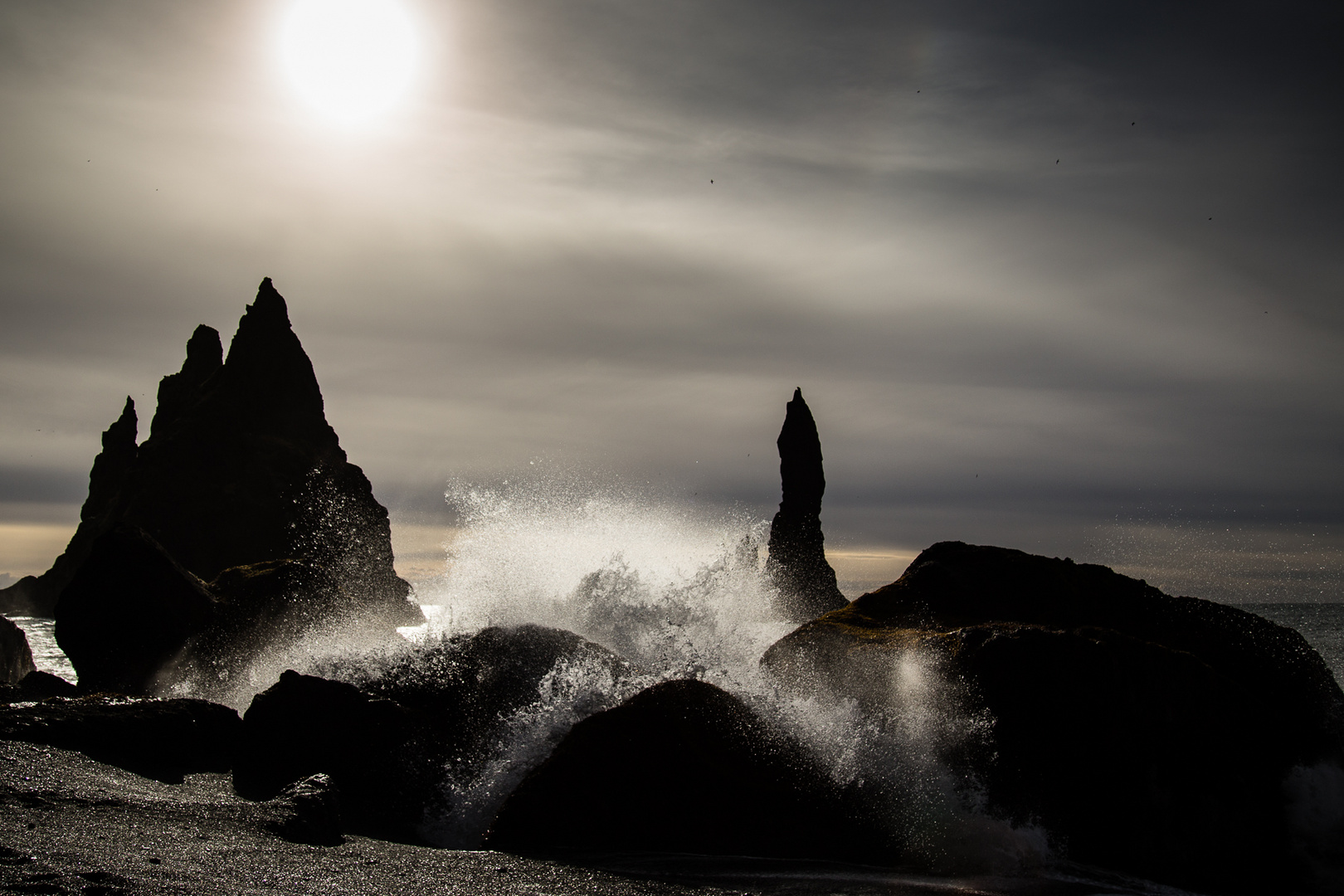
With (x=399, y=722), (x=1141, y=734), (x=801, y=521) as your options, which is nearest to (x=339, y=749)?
(x=399, y=722)

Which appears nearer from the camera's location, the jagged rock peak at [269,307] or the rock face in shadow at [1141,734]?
the rock face in shadow at [1141,734]

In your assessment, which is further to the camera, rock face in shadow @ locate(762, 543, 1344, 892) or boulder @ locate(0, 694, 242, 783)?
boulder @ locate(0, 694, 242, 783)

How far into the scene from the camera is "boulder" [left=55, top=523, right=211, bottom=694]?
2233 centimetres

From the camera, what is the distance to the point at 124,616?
2281 cm

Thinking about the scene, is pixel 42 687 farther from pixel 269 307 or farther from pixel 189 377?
pixel 189 377

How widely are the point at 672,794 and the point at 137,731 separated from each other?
786 cm

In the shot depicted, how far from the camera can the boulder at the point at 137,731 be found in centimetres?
1106

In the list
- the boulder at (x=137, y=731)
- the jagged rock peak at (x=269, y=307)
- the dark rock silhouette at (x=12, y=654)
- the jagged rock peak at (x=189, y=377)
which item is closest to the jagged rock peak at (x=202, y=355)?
the jagged rock peak at (x=189, y=377)

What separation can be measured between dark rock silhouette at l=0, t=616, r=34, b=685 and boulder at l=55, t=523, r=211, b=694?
55.0 ft

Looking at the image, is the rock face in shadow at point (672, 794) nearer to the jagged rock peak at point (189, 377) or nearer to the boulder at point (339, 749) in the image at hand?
the boulder at point (339, 749)

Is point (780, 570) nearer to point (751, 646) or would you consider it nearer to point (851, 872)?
point (751, 646)

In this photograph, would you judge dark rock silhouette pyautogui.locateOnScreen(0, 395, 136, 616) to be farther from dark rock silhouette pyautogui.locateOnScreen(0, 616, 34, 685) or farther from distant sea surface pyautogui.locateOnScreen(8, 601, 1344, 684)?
dark rock silhouette pyautogui.locateOnScreen(0, 616, 34, 685)

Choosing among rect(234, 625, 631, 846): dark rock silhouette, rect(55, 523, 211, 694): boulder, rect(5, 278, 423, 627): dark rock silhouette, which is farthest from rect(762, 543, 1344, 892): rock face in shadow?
rect(5, 278, 423, 627): dark rock silhouette

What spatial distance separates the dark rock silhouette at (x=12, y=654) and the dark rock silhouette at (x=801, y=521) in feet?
144
